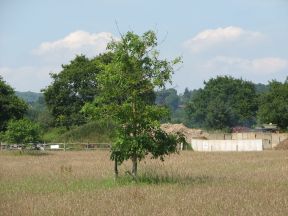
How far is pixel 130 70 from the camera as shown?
59.5 ft

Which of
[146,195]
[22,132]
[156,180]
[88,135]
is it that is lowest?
[146,195]

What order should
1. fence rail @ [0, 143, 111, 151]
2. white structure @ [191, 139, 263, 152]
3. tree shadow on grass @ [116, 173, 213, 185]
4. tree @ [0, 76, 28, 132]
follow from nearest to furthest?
tree shadow on grass @ [116, 173, 213, 185] → white structure @ [191, 139, 263, 152] → fence rail @ [0, 143, 111, 151] → tree @ [0, 76, 28, 132]

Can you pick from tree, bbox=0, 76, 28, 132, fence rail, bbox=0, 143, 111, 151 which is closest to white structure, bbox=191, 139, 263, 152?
fence rail, bbox=0, 143, 111, 151

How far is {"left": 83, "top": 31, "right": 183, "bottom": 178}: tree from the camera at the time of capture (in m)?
17.7

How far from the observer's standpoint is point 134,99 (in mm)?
17906

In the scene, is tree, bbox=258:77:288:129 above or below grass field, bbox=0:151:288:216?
above

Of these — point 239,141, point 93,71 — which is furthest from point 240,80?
point 239,141

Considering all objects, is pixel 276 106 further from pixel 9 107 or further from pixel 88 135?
pixel 9 107

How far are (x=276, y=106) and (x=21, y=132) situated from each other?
42.4 metres

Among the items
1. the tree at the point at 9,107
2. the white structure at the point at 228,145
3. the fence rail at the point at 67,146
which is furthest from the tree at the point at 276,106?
the tree at the point at 9,107

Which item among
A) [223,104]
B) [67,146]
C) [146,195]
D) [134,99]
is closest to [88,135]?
[67,146]

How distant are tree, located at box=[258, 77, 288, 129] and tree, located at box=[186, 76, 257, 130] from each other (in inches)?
803

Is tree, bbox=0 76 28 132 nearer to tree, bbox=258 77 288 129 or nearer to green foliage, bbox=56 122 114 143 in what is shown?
green foliage, bbox=56 122 114 143

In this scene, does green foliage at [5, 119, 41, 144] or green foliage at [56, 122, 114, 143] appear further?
green foliage at [56, 122, 114, 143]
